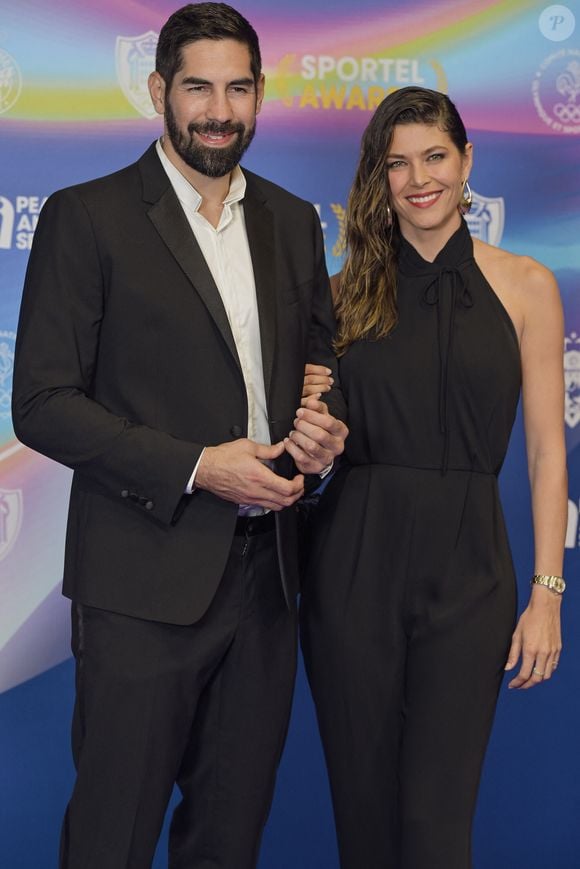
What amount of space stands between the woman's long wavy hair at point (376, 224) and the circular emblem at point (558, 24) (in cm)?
100

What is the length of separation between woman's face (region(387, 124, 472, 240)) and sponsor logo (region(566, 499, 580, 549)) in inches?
48.9

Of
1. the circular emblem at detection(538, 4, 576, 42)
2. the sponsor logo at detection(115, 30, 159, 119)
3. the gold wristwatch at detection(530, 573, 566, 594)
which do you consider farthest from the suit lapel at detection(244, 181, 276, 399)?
the circular emblem at detection(538, 4, 576, 42)

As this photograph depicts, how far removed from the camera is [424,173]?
2.72 metres

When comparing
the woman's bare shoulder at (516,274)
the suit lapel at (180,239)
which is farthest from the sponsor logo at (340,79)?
the suit lapel at (180,239)

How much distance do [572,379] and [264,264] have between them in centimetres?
144

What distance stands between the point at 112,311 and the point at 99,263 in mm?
92

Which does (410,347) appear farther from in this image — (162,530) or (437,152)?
(162,530)

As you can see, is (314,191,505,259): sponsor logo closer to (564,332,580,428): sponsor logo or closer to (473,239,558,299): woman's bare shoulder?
(564,332,580,428): sponsor logo

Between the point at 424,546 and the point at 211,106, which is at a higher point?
the point at 211,106

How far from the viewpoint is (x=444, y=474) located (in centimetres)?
264

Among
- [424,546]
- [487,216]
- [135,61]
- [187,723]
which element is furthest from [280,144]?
A: [187,723]

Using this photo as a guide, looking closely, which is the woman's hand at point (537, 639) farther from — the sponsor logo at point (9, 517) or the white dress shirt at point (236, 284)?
the sponsor logo at point (9, 517)

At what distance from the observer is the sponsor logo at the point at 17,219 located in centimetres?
344

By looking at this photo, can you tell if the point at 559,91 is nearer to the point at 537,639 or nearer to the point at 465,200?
the point at 465,200
